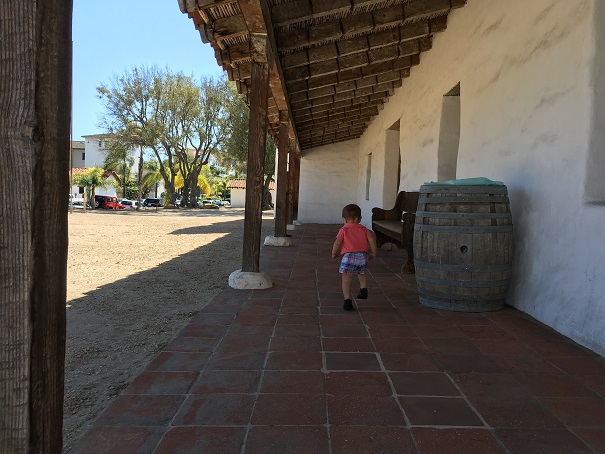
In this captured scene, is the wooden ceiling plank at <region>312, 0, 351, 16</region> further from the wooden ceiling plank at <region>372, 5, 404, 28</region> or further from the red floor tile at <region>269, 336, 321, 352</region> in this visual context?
the red floor tile at <region>269, 336, 321, 352</region>

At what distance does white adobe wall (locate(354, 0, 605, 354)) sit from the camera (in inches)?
114

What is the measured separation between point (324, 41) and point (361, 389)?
4402 mm

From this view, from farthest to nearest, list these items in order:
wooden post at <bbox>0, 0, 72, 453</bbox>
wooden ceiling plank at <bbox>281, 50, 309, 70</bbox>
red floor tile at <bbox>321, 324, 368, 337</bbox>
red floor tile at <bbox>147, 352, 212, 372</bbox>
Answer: wooden ceiling plank at <bbox>281, 50, 309, 70</bbox> → red floor tile at <bbox>321, 324, 368, 337</bbox> → red floor tile at <bbox>147, 352, 212, 372</bbox> → wooden post at <bbox>0, 0, 72, 453</bbox>

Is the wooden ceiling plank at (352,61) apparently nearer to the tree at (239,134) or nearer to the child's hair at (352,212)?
the child's hair at (352,212)

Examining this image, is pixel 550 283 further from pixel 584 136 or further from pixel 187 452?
pixel 187 452

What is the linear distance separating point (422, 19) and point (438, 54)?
59cm

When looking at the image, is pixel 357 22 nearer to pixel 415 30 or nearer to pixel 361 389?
pixel 415 30

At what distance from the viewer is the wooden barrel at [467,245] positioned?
11.6 ft

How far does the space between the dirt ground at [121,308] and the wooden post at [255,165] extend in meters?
0.55

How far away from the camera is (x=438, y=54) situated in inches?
253

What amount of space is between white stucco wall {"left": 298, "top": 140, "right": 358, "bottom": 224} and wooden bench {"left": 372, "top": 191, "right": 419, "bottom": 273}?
746 cm

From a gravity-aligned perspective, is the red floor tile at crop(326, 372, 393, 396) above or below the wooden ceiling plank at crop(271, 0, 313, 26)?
below

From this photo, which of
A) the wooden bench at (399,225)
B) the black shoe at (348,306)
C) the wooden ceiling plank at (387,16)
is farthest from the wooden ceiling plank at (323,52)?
the black shoe at (348,306)

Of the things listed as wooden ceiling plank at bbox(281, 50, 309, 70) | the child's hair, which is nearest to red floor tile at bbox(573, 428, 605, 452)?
the child's hair
